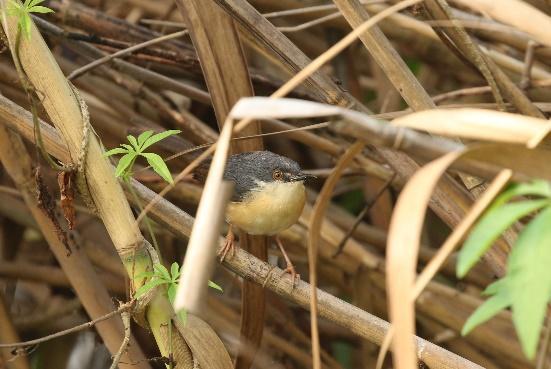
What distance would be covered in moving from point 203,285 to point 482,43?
2947 millimetres

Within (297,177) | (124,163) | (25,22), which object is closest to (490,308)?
(124,163)

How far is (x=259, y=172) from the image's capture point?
3404mm

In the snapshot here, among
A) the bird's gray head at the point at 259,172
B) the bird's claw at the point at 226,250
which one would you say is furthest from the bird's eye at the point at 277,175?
the bird's claw at the point at 226,250

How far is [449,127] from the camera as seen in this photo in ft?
3.93

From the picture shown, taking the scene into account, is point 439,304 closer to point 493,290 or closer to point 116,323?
point 116,323

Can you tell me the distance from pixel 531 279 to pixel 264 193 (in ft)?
8.32

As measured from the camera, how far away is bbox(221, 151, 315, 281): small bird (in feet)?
10.7

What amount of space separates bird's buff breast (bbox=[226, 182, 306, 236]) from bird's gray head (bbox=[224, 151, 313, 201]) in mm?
27

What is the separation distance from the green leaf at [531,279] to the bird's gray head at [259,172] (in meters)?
2.39

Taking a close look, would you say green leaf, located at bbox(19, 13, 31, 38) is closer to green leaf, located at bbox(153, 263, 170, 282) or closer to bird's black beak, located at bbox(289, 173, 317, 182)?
green leaf, located at bbox(153, 263, 170, 282)

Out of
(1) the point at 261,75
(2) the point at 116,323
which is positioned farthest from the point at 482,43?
(2) the point at 116,323

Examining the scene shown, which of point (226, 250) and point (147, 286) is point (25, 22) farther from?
point (226, 250)

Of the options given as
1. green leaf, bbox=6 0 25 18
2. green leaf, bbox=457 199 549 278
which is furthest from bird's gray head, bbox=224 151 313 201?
green leaf, bbox=457 199 549 278

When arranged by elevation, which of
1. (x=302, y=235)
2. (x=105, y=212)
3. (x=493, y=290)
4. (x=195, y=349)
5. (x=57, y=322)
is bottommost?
(x=57, y=322)
